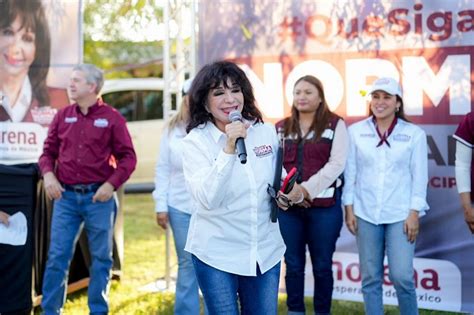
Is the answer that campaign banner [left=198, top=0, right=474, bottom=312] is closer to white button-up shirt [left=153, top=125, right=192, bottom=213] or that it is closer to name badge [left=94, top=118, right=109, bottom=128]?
white button-up shirt [left=153, top=125, right=192, bottom=213]

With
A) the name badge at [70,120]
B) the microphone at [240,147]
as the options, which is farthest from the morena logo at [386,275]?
the microphone at [240,147]

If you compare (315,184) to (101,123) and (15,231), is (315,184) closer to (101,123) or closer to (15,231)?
(101,123)

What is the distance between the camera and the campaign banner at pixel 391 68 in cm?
483

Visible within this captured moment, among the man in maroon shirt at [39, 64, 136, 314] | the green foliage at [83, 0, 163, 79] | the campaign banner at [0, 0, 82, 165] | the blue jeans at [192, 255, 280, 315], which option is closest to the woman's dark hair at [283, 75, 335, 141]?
the man in maroon shirt at [39, 64, 136, 314]

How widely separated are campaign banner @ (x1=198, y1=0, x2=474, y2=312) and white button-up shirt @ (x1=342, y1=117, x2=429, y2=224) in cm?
72

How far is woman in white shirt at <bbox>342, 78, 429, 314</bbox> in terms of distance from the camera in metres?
4.16

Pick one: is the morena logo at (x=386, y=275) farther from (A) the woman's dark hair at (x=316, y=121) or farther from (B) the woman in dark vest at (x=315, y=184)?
(A) the woman's dark hair at (x=316, y=121)

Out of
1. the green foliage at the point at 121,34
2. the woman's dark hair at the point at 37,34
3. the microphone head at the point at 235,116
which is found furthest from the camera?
the green foliage at the point at 121,34

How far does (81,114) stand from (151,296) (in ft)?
5.97

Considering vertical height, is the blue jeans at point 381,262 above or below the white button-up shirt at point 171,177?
below

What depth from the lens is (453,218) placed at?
4863 millimetres

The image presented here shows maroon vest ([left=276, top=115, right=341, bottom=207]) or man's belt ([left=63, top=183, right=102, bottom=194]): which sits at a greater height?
maroon vest ([left=276, top=115, right=341, bottom=207])

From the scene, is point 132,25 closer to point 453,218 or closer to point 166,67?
point 166,67

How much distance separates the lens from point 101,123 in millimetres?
4777
